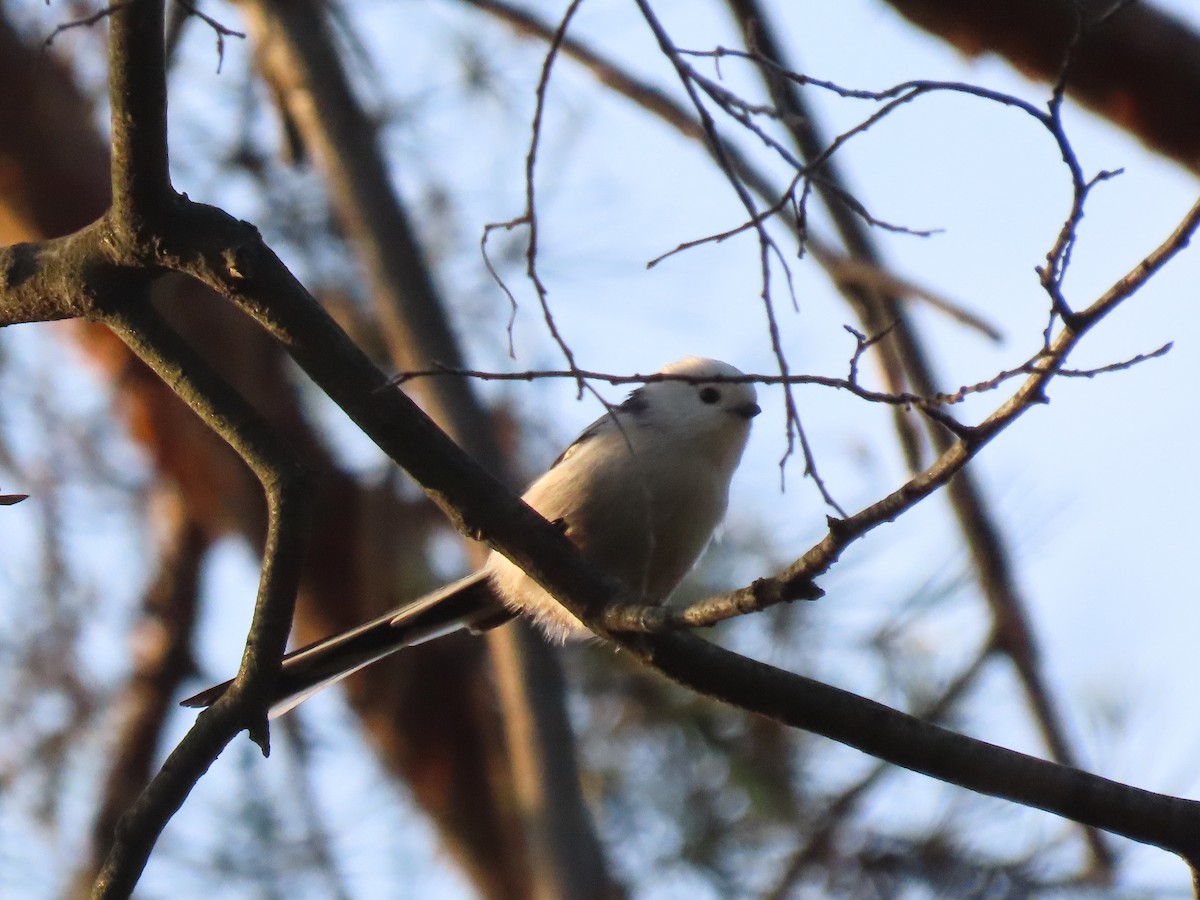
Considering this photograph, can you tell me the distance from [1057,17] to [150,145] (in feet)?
7.76

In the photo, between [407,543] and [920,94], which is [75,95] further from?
[920,94]

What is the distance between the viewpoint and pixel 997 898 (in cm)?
490

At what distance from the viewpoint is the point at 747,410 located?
3.66 metres

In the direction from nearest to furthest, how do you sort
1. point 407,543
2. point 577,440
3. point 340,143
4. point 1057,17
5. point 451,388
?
1. point 1057,17
2. point 577,440
3. point 451,388
4. point 340,143
5. point 407,543

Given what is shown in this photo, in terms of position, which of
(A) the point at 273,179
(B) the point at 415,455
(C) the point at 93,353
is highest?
(A) the point at 273,179

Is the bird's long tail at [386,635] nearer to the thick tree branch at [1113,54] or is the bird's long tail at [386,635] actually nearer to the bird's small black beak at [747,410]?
the bird's small black beak at [747,410]

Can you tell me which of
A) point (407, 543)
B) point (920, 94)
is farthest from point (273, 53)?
point (920, 94)

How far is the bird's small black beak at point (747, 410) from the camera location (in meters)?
3.65

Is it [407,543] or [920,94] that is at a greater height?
[407,543]

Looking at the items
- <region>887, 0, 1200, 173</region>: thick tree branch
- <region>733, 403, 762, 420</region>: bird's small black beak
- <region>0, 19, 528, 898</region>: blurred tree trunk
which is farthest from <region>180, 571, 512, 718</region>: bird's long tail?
<region>887, 0, 1200, 173</region>: thick tree branch

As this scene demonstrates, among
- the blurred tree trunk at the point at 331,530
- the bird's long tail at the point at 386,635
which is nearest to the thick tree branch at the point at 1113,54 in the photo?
the bird's long tail at the point at 386,635

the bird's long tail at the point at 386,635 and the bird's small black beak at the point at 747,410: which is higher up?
the bird's small black beak at the point at 747,410

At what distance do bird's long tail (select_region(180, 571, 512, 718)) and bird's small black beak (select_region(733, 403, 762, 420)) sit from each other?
2.50 ft

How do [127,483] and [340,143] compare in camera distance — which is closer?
[340,143]
